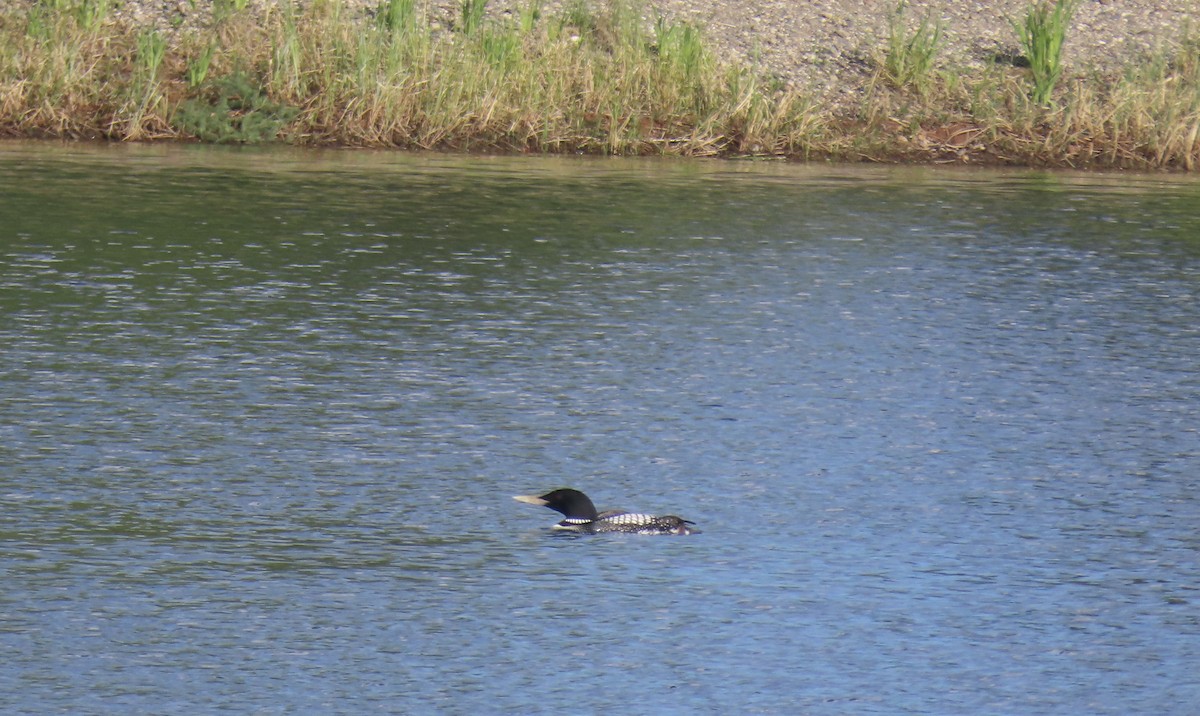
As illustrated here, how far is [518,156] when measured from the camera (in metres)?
17.7

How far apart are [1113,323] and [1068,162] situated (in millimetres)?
7428

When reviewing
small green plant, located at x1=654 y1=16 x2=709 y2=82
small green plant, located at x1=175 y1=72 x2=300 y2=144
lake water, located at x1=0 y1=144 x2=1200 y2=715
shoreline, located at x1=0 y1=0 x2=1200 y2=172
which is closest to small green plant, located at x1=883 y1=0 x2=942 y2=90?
shoreline, located at x1=0 y1=0 x2=1200 y2=172

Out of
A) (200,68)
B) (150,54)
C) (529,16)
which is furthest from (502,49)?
(150,54)

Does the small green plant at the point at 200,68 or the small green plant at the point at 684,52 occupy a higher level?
the small green plant at the point at 684,52

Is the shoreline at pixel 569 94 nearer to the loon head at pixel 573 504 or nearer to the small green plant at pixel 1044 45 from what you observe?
the small green plant at pixel 1044 45

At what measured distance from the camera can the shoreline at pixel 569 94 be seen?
1794 cm

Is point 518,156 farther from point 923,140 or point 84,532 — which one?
point 84,532

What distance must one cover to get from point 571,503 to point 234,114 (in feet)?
39.4

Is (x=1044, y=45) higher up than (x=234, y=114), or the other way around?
(x=1044, y=45)

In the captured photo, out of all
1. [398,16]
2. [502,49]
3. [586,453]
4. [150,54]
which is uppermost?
[398,16]

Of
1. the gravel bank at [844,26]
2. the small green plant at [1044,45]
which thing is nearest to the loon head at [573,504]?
the gravel bank at [844,26]

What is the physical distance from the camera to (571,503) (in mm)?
6859

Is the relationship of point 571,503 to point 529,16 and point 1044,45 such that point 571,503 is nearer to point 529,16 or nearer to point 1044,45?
point 529,16

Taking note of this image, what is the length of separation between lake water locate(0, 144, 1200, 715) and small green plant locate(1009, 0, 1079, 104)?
4.36 metres
